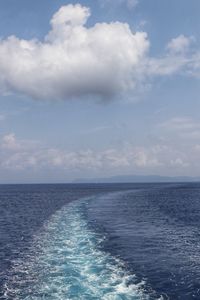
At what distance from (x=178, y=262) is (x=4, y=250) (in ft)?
67.2

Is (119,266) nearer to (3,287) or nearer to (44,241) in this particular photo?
(3,287)

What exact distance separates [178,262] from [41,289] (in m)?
14.1

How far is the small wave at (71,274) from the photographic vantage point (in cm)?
2631

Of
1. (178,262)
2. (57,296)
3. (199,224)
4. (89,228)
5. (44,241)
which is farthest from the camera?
(199,224)

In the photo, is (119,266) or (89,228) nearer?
(119,266)

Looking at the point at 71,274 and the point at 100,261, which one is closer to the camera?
the point at 71,274

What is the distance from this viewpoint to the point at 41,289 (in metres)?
27.4

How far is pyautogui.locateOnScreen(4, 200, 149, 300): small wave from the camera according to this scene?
2631 cm

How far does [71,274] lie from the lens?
31016mm

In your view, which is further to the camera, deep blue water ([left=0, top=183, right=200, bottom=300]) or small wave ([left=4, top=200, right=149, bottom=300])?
deep blue water ([left=0, top=183, right=200, bottom=300])

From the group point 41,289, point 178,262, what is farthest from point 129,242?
point 41,289

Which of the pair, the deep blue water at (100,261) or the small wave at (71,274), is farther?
the deep blue water at (100,261)

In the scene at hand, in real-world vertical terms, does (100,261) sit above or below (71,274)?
above

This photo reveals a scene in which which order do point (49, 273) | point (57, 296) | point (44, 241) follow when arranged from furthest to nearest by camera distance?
point (44, 241), point (49, 273), point (57, 296)
